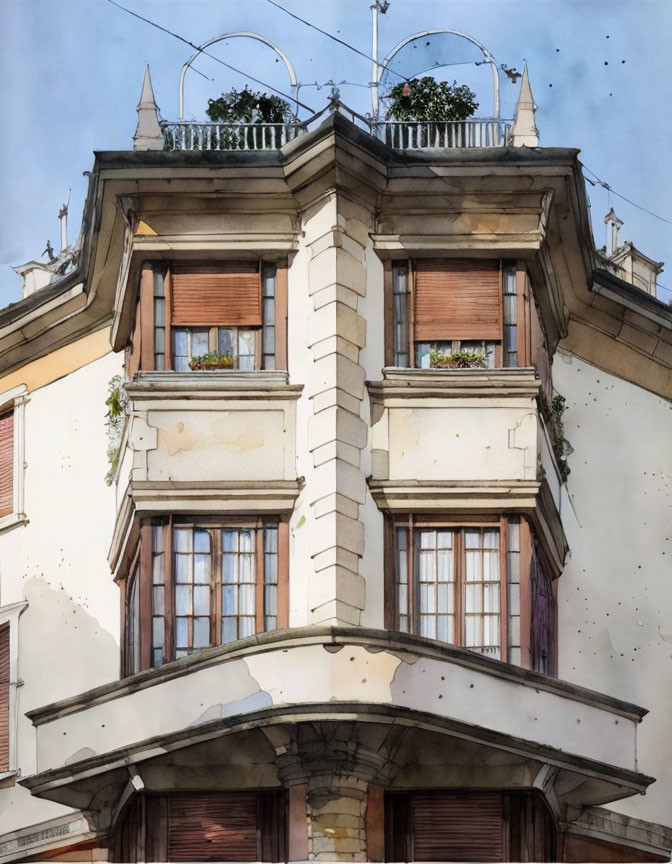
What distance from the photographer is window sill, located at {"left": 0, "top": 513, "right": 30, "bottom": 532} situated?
4006 cm

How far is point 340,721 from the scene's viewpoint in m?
32.8

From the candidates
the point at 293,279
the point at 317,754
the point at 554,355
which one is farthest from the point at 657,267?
the point at 317,754

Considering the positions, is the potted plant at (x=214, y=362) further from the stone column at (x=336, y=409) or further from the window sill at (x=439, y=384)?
the window sill at (x=439, y=384)

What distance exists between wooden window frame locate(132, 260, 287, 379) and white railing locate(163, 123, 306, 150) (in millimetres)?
1650

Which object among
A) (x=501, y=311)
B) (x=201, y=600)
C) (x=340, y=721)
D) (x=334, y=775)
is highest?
(x=501, y=311)

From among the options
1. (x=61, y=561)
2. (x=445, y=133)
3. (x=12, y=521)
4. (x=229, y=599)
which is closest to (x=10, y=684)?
(x=61, y=561)

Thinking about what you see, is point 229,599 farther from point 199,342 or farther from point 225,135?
point 225,135

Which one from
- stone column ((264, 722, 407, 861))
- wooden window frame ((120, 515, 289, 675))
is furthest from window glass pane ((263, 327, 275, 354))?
stone column ((264, 722, 407, 861))

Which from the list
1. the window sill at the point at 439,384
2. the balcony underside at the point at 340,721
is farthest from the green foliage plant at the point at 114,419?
the balcony underside at the point at 340,721

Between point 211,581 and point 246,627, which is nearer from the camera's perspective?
point 246,627

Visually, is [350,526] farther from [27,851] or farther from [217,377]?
[27,851]

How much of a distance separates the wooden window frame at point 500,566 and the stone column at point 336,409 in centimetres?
55

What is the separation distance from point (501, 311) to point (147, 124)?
555 cm

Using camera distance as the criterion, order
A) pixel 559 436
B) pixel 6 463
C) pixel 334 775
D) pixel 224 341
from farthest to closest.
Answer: pixel 6 463
pixel 559 436
pixel 224 341
pixel 334 775
